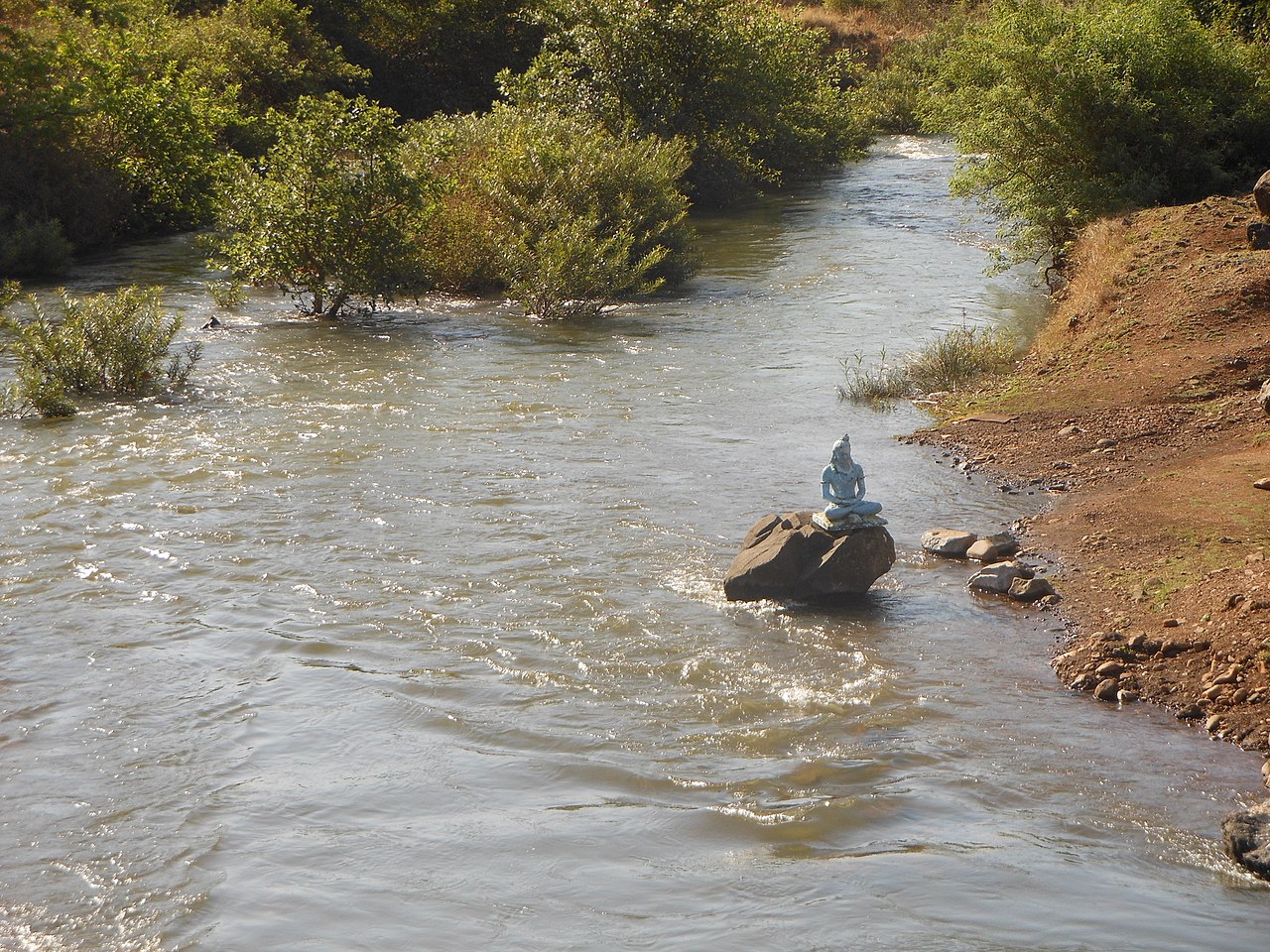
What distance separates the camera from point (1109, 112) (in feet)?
53.7

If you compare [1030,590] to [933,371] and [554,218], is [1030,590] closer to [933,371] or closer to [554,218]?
[933,371]

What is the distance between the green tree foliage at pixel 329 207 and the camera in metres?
16.1

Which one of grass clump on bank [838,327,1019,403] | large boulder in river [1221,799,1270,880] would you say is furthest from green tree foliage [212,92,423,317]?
large boulder in river [1221,799,1270,880]

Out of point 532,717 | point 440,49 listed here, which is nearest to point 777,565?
point 532,717

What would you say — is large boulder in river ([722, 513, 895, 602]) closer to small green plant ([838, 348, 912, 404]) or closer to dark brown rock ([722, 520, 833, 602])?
dark brown rock ([722, 520, 833, 602])

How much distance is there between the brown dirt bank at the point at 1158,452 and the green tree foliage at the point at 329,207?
26.1ft

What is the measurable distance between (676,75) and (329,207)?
11210 mm

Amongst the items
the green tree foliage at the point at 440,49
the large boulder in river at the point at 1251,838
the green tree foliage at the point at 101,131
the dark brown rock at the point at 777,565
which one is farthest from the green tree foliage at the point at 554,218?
the green tree foliage at the point at 440,49

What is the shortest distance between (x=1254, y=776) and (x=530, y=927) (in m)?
3.35

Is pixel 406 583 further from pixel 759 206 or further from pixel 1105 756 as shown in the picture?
pixel 759 206

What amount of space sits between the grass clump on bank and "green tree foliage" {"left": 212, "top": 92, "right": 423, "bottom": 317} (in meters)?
6.31

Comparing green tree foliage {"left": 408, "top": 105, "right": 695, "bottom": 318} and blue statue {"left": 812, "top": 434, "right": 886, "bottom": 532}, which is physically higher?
green tree foliage {"left": 408, "top": 105, "right": 695, "bottom": 318}

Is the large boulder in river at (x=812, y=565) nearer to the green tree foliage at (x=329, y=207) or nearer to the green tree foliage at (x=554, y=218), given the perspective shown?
the green tree foliage at (x=554, y=218)

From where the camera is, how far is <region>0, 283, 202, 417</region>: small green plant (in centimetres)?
1225
